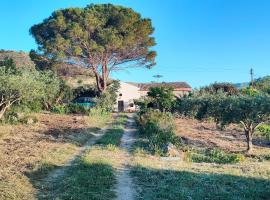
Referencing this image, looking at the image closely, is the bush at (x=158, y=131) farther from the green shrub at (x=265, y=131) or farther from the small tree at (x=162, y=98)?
the small tree at (x=162, y=98)

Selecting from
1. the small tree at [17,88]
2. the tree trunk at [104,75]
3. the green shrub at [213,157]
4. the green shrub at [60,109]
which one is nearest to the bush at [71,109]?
the green shrub at [60,109]

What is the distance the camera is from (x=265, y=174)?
42.2 ft

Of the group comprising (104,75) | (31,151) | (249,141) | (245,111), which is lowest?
(31,151)

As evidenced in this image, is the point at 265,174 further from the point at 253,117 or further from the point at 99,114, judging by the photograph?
the point at 99,114

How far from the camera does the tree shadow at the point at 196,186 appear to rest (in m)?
10.1

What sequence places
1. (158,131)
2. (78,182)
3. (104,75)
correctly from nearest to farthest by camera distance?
(78,182)
(158,131)
(104,75)

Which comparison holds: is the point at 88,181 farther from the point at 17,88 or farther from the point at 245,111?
the point at 17,88

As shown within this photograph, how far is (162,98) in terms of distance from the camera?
4412 cm

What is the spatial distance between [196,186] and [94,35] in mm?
36157

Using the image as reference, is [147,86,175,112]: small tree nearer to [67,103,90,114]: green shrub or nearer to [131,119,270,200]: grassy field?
[67,103,90,114]: green shrub

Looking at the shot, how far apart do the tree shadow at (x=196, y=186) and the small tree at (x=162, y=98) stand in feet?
101

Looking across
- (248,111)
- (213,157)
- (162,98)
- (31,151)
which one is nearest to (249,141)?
(248,111)

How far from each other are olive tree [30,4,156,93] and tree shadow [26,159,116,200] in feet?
101

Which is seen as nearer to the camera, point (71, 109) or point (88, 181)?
point (88, 181)
